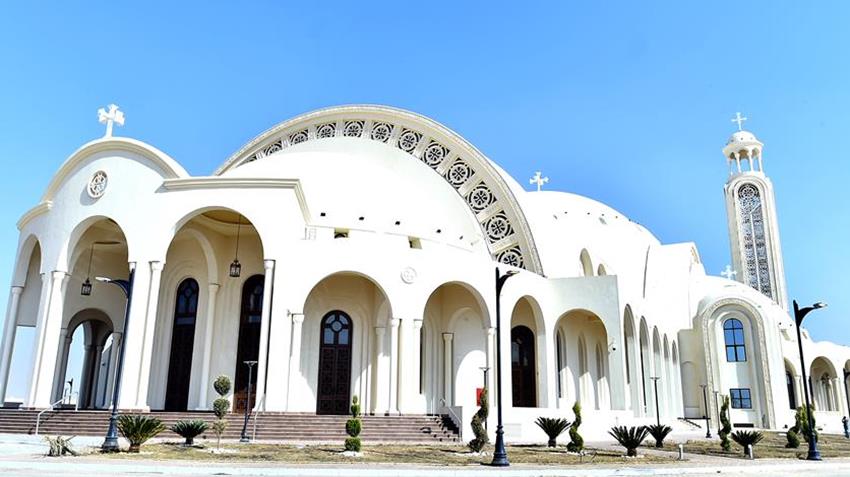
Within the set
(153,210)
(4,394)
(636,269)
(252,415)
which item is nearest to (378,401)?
(252,415)

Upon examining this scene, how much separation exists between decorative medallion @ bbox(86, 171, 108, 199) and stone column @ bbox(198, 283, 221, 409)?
473 cm

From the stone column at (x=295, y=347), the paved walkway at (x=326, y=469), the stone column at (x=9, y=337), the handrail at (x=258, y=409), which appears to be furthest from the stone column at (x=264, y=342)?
the stone column at (x=9, y=337)

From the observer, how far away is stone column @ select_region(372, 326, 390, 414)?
71.6 ft

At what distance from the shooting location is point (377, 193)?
25406 mm

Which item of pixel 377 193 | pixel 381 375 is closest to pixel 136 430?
pixel 381 375

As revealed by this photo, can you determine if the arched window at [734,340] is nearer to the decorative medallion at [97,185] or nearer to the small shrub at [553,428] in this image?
the small shrub at [553,428]

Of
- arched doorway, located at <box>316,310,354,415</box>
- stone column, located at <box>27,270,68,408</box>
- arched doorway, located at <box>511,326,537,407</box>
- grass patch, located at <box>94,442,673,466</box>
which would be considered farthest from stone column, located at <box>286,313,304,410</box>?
arched doorway, located at <box>511,326,537,407</box>

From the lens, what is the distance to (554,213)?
3192 centimetres

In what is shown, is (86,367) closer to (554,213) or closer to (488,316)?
(488,316)

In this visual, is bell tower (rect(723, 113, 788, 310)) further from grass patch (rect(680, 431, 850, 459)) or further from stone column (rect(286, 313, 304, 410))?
stone column (rect(286, 313, 304, 410))

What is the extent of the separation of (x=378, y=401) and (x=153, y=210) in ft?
31.2

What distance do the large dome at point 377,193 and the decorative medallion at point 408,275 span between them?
246 centimetres

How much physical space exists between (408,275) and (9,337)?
13.8 meters

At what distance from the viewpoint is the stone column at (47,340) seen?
20.7 m
